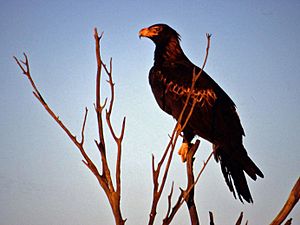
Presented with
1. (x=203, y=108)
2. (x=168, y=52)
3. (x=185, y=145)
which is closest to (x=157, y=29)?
(x=168, y=52)

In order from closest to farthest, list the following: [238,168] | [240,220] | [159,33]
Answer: [240,220], [238,168], [159,33]

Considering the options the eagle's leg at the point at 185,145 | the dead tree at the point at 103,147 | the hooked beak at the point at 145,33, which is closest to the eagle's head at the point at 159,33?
the hooked beak at the point at 145,33

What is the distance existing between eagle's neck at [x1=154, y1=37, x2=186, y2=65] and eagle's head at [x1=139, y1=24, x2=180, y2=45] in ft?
0.17

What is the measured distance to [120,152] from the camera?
1774 millimetres

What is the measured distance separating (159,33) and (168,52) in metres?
0.40

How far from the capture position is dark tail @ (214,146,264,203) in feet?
15.9

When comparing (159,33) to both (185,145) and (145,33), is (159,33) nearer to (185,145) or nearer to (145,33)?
(145,33)

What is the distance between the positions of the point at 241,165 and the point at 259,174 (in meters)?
0.32

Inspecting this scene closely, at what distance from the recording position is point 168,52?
7.04 m

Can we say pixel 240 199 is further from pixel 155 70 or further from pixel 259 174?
pixel 155 70

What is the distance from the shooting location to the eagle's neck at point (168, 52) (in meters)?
6.93

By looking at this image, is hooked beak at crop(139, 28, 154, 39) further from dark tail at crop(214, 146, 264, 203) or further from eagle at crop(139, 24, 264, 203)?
dark tail at crop(214, 146, 264, 203)

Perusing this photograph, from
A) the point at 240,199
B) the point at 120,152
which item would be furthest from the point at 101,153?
the point at 240,199

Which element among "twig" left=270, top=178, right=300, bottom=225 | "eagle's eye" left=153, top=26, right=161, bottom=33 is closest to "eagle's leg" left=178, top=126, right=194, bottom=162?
"eagle's eye" left=153, top=26, right=161, bottom=33
